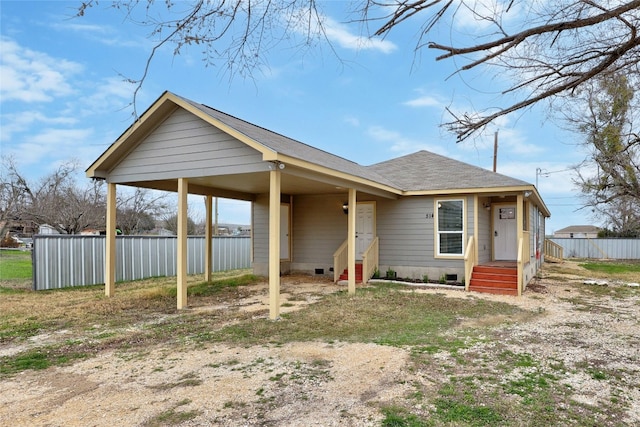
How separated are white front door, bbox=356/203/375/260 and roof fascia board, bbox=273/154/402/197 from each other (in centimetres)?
132

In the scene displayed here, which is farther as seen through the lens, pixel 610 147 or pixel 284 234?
pixel 284 234

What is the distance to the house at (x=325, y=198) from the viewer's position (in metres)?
7.41

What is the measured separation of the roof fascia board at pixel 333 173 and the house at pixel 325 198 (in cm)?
3

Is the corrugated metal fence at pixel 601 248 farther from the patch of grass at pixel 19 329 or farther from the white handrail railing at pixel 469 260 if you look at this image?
the patch of grass at pixel 19 329

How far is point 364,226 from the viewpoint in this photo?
12344mm

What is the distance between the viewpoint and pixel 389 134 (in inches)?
458

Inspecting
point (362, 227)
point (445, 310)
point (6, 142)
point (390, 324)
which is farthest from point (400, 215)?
point (6, 142)

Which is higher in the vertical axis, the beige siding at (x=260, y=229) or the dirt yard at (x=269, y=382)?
the beige siding at (x=260, y=229)

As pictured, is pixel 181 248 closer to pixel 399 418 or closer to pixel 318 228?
pixel 318 228

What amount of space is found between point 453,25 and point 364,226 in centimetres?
936

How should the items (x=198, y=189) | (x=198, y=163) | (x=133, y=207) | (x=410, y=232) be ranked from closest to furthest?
(x=198, y=163) → (x=198, y=189) → (x=410, y=232) → (x=133, y=207)

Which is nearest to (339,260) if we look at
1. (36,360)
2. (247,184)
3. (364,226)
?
(364,226)

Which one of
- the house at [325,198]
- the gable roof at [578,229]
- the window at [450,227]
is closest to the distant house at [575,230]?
the gable roof at [578,229]

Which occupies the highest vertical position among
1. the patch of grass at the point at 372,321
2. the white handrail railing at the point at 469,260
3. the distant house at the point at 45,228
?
the distant house at the point at 45,228
